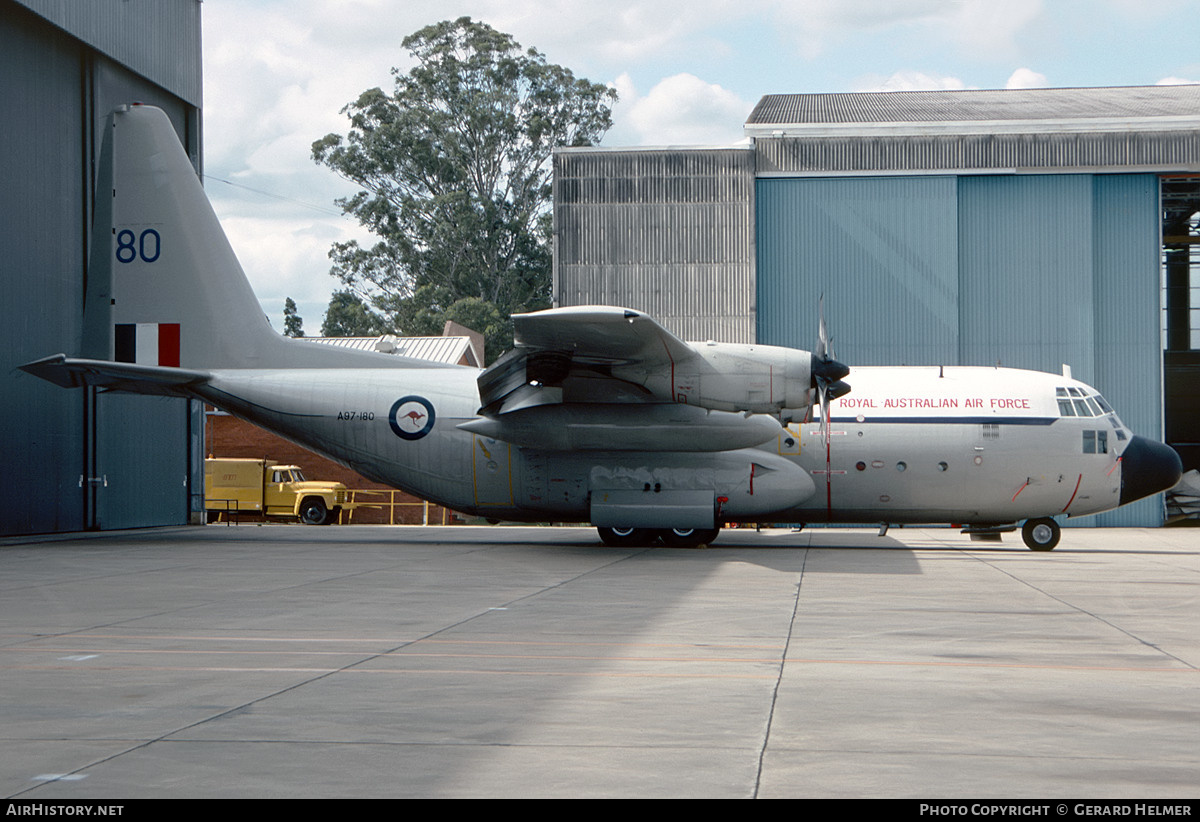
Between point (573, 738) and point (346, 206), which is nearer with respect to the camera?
point (573, 738)

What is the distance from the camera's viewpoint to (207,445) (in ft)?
153

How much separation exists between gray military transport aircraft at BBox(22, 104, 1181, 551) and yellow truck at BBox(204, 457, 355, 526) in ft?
55.7

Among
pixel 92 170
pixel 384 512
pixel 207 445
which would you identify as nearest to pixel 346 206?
pixel 207 445

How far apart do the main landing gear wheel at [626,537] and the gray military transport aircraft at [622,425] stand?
0.05 m

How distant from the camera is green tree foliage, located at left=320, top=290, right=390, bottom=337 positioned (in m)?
61.9

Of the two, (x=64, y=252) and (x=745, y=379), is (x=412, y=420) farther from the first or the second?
(x=64, y=252)

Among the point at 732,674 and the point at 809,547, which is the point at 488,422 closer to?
the point at 809,547

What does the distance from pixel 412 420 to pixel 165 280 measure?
6451 millimetres

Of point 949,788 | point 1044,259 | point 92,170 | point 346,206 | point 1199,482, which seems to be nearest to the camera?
point 949,788

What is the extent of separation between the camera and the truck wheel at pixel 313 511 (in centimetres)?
4034

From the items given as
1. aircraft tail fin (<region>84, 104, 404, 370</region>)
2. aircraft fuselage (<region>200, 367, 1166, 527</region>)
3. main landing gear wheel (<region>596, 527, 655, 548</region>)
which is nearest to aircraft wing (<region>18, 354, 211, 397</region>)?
aircraft tail fin (<region>84, 104, 404, 370</region>)

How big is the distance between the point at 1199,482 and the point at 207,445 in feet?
125

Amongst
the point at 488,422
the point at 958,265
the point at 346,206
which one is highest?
the point at 346,206

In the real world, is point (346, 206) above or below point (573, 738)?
above
